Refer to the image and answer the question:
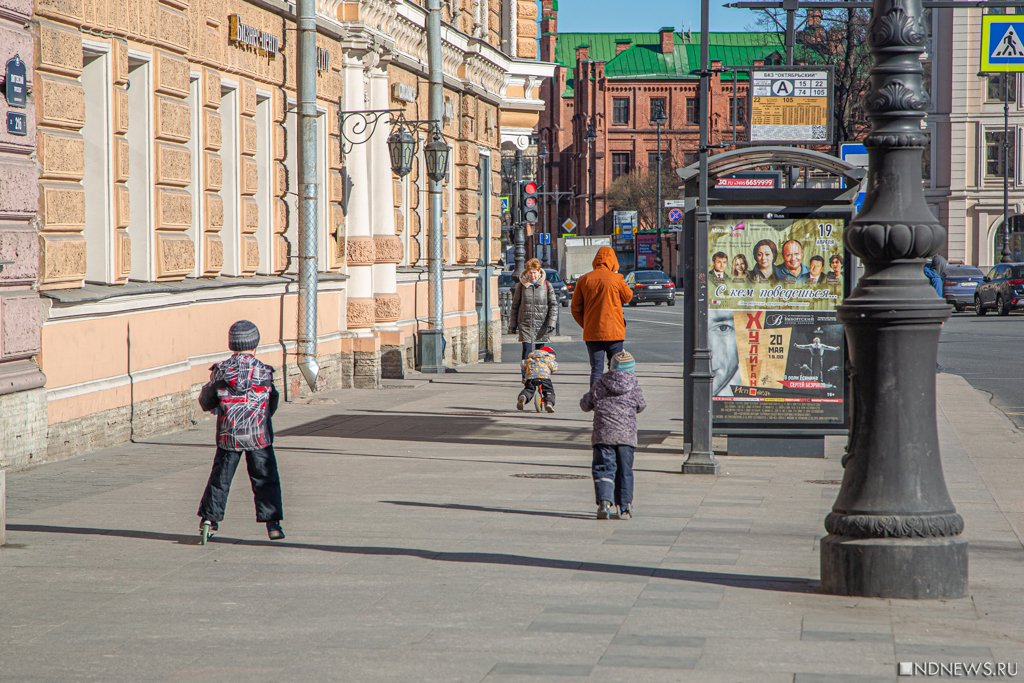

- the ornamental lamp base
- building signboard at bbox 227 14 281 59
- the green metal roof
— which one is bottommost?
the ornamental lamp base

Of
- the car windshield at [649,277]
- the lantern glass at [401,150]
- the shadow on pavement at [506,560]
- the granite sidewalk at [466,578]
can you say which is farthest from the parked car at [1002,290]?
the shadow on pavement at [506,560]

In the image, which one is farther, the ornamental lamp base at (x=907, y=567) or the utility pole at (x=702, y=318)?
the utility pole at (x=702, y=318)

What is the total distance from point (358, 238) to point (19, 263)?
1004 centimetres

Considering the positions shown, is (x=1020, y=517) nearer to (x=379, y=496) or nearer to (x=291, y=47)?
(x=379, y=496)

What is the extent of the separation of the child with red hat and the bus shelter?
175 inches

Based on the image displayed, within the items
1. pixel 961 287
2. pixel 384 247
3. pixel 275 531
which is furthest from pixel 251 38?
pixel 961 287

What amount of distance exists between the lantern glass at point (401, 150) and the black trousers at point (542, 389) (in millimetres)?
5191

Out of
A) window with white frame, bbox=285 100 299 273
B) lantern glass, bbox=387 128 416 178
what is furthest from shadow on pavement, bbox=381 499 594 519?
lantern glass, bbox=387 128 416 178

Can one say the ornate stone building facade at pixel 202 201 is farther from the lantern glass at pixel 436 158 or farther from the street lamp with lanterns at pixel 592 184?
the street lamp with lanterns at pixel 592 184

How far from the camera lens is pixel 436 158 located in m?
23.5

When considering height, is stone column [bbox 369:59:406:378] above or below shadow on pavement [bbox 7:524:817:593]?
above

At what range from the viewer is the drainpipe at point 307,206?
1877 cm

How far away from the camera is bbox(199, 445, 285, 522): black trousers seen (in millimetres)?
8805

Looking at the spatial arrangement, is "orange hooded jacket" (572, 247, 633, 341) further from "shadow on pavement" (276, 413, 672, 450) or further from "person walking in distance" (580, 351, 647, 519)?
"person walking in distance" (580, 351, 647, 519)
